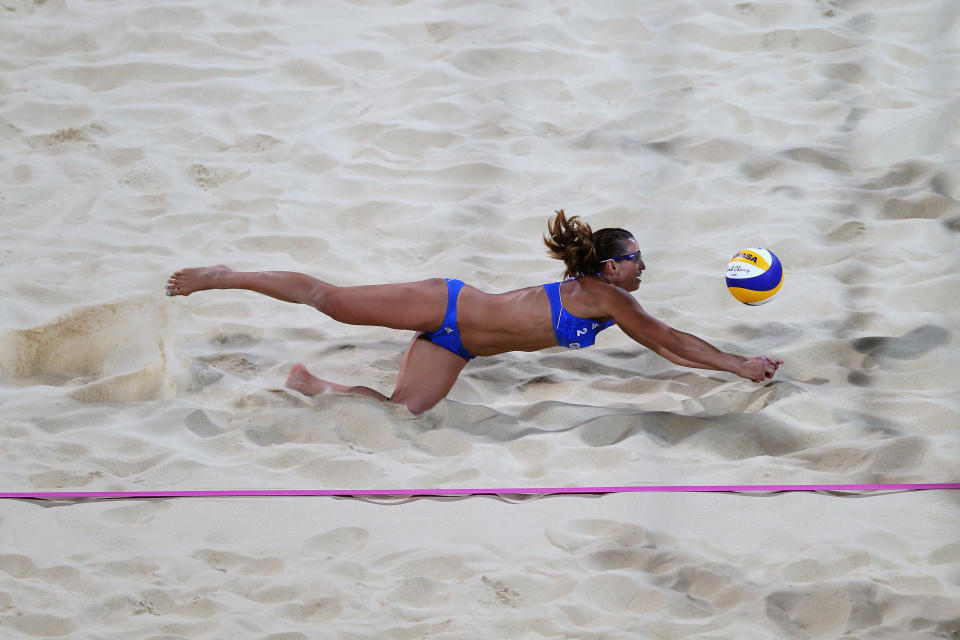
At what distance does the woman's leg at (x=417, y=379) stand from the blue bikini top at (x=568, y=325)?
0.37 meters

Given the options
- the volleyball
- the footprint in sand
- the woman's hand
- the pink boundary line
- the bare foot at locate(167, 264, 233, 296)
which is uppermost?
the volleyball

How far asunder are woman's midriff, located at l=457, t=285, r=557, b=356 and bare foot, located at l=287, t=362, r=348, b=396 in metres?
0.48

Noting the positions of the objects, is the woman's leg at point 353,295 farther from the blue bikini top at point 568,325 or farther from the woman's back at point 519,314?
the blue bikini top at point 568,325

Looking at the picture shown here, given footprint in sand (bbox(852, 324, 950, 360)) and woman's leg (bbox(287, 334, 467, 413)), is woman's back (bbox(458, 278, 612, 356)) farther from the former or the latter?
footprint in sand (bbox(852, 324, 950, 360))

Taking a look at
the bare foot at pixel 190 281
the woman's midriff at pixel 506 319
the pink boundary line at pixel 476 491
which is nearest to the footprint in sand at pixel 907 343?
the pink boundary line at pixel 476 491

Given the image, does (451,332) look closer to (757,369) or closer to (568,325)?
(568,325)

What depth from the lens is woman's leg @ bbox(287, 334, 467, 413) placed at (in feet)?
10.8

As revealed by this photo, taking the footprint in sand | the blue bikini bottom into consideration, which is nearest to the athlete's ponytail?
the blue bikini bottom

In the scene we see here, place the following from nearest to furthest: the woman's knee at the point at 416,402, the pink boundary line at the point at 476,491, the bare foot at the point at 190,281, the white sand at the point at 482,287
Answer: the white sand at the point at 482,287
the pink boundary line at the point at 476,491
the woman's knee at the point at 416,402
the bare foot at the point at 190,281

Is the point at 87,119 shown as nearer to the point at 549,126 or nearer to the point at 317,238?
the point at 317,238

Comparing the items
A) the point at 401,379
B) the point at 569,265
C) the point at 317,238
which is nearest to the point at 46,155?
the point at 317,238

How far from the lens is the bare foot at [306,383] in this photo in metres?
3.36

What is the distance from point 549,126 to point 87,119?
2.19m

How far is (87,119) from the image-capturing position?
4727 millimetres
